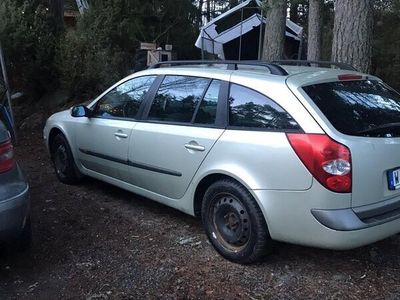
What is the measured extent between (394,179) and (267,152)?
3.04 ft

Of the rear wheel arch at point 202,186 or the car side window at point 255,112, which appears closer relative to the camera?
the car side window at point 255,112

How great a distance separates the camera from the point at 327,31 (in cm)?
1398

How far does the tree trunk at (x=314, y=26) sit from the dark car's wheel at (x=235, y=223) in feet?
20.6

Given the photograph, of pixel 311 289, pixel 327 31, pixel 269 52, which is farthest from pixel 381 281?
pixel 327 31

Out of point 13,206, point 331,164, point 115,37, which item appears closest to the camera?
point 331,164

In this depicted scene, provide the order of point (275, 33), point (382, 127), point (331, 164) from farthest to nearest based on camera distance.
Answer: point (275, 33) < point (382, 127) < point (331, 164)

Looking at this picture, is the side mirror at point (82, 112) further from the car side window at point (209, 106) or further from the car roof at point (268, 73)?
the car side window at point (209, 106)

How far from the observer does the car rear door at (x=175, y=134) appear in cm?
403

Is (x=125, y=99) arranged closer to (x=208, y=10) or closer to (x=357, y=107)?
(x=357, y=107)

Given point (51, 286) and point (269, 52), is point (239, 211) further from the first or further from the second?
point (269, 52)

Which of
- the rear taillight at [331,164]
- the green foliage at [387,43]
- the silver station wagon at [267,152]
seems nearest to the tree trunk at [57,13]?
the silver station wagon at [267,152]

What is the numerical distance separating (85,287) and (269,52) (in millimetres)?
7221

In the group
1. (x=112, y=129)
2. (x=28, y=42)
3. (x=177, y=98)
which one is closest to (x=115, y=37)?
(x=28, y=42)

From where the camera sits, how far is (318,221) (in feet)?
10.8
